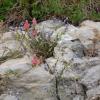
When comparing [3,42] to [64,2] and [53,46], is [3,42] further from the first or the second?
[64,2]

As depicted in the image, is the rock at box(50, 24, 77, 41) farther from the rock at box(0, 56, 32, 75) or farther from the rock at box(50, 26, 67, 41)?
the rock at box(0, 56, 32, 75)

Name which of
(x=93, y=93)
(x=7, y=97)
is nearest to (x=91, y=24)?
(x=93, y=93)

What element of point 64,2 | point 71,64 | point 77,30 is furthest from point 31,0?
point 71,64

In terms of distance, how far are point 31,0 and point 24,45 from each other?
1.07 m

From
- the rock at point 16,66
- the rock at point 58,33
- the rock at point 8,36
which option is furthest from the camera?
the rock at point 8,36

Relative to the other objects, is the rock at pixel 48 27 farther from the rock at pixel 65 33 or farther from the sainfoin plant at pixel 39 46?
the sainfoin plant at pixel 39 46

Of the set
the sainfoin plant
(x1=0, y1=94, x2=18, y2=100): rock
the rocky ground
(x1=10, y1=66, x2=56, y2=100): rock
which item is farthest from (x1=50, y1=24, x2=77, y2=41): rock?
(x1=0, y1=94, x2=18, y2=100): rock

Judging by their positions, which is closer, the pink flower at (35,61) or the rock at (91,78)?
the rock at (91,78)

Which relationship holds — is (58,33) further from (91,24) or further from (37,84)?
(37,84)

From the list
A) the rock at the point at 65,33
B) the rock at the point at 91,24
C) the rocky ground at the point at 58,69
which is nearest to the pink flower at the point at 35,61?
the rocky ground at the point at 58,69

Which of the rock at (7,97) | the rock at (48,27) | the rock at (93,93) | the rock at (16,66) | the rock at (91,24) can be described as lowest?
the rock at (7,97)

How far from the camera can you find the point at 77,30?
5250mm

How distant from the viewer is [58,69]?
14.7 feet

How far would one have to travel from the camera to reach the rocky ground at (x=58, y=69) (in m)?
4.21
